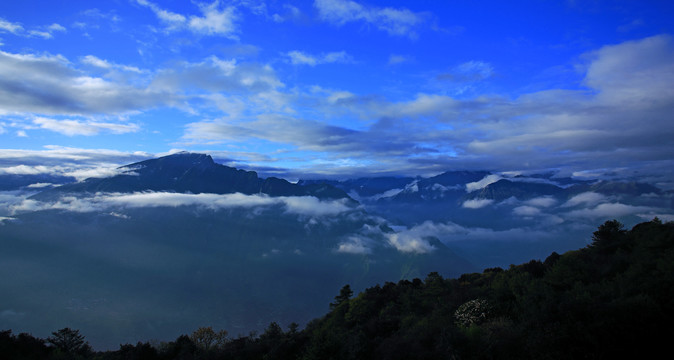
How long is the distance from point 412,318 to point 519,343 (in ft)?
55.6

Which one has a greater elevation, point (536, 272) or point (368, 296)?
point (536, 272)

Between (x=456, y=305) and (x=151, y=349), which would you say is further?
(x=456, y=305)

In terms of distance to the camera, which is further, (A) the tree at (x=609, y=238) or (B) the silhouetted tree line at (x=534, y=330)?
(A) the tree at (x=609, y=238)

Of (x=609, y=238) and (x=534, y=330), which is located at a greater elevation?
(x=534, y=330)

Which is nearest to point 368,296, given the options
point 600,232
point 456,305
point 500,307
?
point 456,305

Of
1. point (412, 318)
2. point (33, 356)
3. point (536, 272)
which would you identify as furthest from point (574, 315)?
point (33, 356)

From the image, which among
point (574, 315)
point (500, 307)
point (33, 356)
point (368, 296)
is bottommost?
point (368, 296)

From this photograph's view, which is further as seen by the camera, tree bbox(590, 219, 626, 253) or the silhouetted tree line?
tree bbox(590, 219, 626, 253)

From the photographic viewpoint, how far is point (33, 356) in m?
30.2

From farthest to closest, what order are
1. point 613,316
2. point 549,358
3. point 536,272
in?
point 536,272, point 613,316, point 549,358

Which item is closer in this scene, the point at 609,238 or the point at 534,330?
the point at 534,330

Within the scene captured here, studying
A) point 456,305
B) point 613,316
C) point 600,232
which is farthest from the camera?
point 600,232

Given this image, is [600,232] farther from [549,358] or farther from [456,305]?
[549,358]

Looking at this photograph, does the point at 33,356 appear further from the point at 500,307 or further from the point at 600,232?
the point at 600,232
